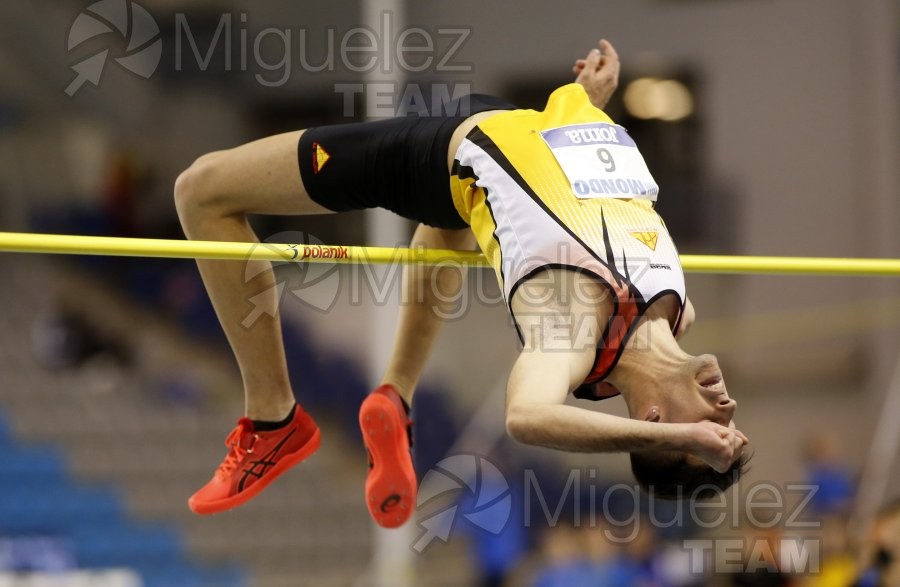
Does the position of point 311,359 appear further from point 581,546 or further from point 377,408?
point 377,408

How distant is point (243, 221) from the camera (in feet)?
11.9

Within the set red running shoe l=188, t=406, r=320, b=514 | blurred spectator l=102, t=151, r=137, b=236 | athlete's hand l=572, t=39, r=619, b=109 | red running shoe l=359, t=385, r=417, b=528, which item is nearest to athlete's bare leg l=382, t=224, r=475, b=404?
red running shoe l=359, t=385, r=417, b=528

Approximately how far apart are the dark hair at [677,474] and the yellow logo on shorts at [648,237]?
541 millimetres

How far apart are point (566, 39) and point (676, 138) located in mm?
1253

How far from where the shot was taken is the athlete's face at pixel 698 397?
3.01 m

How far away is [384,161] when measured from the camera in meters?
3.43

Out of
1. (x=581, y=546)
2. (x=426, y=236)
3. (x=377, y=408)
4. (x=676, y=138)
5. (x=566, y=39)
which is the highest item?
(x=566, y=39)

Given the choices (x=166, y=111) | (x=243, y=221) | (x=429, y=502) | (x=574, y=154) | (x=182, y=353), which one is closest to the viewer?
(x=574, y=154)

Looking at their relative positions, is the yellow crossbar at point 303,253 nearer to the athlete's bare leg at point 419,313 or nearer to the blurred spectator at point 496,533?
the athlete's bare leg at point 419,313

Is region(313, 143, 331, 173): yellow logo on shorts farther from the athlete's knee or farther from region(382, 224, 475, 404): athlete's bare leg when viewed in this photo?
region(382, 224, 475, 404): athlete's bare leg

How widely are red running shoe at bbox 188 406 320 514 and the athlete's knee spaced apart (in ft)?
2.34

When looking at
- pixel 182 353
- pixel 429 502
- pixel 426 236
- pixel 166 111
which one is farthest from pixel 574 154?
pixel 166 111

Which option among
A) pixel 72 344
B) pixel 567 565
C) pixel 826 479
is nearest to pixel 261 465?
pixel 567 565

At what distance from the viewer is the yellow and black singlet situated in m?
3.08
